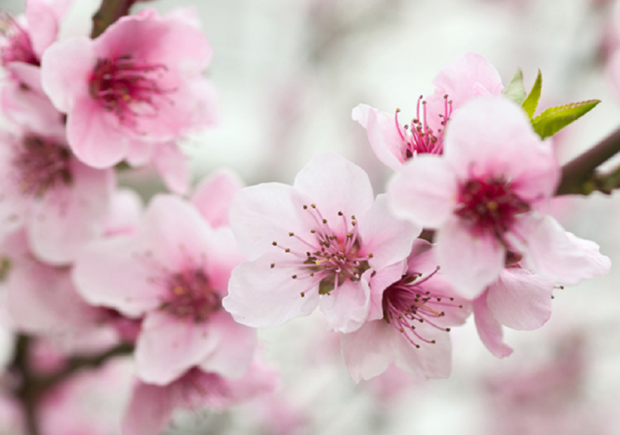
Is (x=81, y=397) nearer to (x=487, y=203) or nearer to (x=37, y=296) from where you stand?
(x=37, y=296)

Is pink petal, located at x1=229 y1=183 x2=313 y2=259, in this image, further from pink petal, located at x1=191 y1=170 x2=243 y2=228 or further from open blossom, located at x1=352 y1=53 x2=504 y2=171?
pink petal, located at x1=191 y1=170 x2=243 y2=228

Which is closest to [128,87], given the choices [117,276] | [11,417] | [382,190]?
[117,276]

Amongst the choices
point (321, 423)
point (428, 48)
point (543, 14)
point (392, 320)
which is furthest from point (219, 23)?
point (392, 320)

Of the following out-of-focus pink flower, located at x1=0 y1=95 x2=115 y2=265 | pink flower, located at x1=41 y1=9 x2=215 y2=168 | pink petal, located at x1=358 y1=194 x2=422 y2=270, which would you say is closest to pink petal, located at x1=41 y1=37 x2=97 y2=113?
pink flower, located at x1=41 y1=9 x2=215 y2=168

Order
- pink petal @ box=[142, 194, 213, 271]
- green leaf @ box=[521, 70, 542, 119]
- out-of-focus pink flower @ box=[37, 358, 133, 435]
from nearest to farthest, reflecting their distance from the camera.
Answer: green leaf @ box=[521, 70, 542, 119] → pink petal @ box=[142, 194, 213, 271] → out-of-focus pink flower @ box=[37, 358, 133, 435]

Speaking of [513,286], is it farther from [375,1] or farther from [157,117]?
[375,1]

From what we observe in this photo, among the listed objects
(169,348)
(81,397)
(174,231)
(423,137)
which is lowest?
(81,397)
